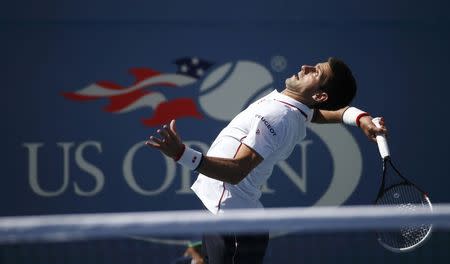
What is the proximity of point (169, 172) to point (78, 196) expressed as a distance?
0.56 metres

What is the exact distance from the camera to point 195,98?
552 centimetres

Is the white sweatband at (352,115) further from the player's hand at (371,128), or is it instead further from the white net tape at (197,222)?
the white net tape at (197,222)

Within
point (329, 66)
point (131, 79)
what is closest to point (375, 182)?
point (131, 79)

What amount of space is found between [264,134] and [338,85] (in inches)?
20.3

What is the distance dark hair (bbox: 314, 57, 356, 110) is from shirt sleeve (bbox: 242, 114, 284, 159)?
0.35m

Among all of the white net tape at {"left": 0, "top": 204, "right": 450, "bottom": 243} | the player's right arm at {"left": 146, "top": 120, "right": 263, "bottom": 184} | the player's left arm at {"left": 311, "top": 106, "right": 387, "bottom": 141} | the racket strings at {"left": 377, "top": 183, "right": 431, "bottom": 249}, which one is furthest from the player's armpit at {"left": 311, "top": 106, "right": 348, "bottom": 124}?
the white net tape at {"left": 0, "top": 204, "right": 450, "bottom": 243}

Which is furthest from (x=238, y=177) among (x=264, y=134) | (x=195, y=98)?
(x=195, y=98)

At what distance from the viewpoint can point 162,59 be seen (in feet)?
18.1

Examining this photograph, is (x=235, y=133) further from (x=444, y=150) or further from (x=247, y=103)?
(x=444, y=150)

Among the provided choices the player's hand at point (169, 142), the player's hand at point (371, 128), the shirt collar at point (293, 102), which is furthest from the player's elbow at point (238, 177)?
the player's hand at point (371, 128)

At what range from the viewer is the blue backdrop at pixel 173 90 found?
17.8ft

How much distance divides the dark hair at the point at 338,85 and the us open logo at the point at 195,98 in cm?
165

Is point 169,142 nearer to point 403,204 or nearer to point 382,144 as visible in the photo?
point 382,144

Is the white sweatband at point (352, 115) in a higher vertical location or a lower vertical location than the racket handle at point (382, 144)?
higher
